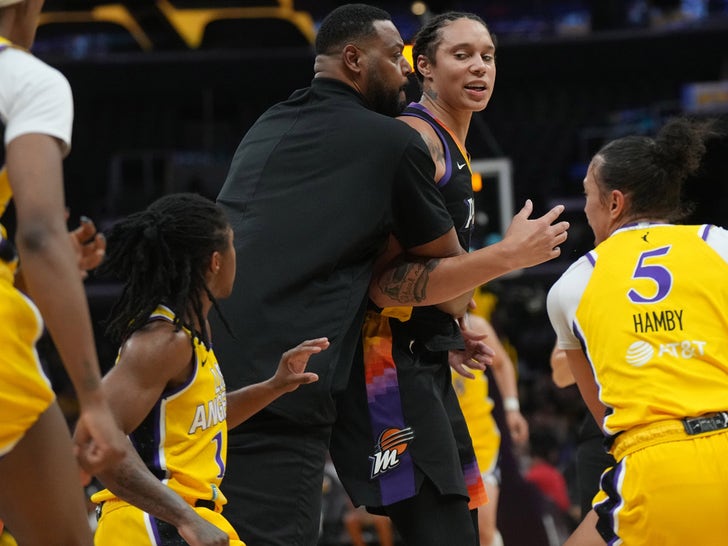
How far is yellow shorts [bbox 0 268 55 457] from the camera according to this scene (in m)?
2.29

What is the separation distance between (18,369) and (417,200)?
1500mm

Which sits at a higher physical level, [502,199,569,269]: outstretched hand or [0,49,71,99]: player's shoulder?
[0,49,71,99]: player's shoulder

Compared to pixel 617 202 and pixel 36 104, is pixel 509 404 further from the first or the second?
pixel 36 104

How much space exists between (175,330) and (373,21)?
53.8 inches

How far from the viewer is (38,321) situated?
2.35m

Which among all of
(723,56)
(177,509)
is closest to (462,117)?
(177,509)

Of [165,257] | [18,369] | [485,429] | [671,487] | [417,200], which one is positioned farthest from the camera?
[485,429]

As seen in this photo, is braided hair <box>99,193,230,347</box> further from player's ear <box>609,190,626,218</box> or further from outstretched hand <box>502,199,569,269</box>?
player's ear <box>609,190,626,218</box>

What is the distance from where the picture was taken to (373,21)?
3746 mm

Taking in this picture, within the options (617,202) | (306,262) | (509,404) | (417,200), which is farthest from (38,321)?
(509,404)

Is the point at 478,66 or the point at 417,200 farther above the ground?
the point at 478,66

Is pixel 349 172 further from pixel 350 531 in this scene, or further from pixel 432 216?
pixel 350 531

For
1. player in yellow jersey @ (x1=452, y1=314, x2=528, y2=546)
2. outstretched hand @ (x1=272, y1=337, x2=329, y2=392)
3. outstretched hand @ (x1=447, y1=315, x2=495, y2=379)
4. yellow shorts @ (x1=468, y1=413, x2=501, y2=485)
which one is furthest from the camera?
yellow shorts @ (x1=468, y1=413, x2=501, y2=485)

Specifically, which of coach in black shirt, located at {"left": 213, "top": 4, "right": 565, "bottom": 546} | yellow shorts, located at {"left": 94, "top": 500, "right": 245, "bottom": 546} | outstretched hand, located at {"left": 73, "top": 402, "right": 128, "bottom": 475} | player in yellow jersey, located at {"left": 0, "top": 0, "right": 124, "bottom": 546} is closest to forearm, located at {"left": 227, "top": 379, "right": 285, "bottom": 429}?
coach in black shirt, located at {"left": 213, "top": 4, "right": 565, "bottom": 546}
